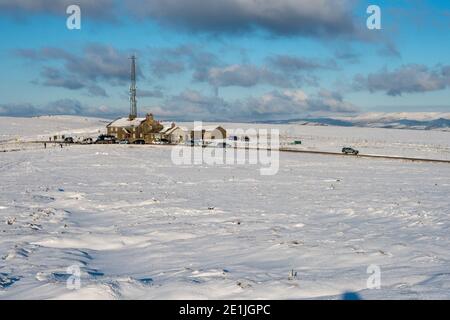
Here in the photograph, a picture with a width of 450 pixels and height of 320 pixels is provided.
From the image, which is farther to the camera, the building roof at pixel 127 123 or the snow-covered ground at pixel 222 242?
the building roof at pixel 127 123

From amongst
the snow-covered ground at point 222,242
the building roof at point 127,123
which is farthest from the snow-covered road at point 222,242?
the building roof at point 127,123

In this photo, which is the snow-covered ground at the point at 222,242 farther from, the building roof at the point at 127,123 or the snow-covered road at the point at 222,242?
the building roof at the point at 127,123

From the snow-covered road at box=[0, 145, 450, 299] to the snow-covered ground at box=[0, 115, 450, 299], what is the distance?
0.04 m

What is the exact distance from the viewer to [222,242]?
12.7 meters

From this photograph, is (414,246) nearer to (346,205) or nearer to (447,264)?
(447,264)

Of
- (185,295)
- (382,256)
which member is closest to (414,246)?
(382,256)

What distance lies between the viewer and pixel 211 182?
2955 cm

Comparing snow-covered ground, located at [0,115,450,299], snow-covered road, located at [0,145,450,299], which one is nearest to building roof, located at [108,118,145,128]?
snow-covered road, located at [0,145,450,299]

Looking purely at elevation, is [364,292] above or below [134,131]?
below

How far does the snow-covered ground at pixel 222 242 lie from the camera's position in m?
8.55

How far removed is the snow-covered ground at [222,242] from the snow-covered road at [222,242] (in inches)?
1.5

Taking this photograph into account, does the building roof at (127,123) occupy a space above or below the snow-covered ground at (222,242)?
above

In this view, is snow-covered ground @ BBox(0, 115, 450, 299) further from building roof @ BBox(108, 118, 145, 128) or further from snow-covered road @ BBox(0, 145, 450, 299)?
building roof @ BBox(108, 118, 145, 128)
